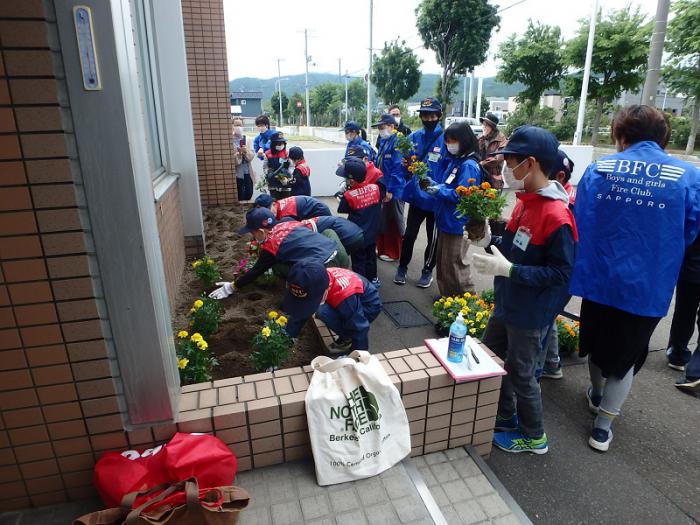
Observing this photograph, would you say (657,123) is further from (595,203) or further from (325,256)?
(325,256)

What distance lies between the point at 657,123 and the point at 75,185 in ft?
10.2

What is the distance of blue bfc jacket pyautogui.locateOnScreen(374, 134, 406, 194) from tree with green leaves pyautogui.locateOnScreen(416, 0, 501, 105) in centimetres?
2272

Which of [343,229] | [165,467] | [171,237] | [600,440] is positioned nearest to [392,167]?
[343,229]

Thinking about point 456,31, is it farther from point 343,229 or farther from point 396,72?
point 343,229

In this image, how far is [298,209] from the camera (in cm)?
507

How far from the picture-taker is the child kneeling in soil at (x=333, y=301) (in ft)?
9.66

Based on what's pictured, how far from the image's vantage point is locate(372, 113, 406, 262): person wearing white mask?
20.2 ft

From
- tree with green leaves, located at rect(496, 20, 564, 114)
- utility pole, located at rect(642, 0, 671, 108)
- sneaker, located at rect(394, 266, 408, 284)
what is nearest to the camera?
sneaker, located at rect(394, 266, 408, 284)

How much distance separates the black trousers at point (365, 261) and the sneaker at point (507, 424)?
264 cm

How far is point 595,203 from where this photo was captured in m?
2.91

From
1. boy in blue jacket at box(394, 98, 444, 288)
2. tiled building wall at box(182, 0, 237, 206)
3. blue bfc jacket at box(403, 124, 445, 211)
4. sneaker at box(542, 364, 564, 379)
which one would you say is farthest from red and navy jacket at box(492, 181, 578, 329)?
tiled building wall at box(182, 0, 237, 206)

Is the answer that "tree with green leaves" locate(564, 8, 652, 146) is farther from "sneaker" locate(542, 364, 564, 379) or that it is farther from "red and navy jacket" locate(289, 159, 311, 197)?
"sneaker" locate(542, 364, 564, 379)

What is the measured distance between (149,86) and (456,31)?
86.0ft

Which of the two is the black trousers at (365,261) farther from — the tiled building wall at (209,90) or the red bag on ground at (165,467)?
the tiled building wall at (209,90)
